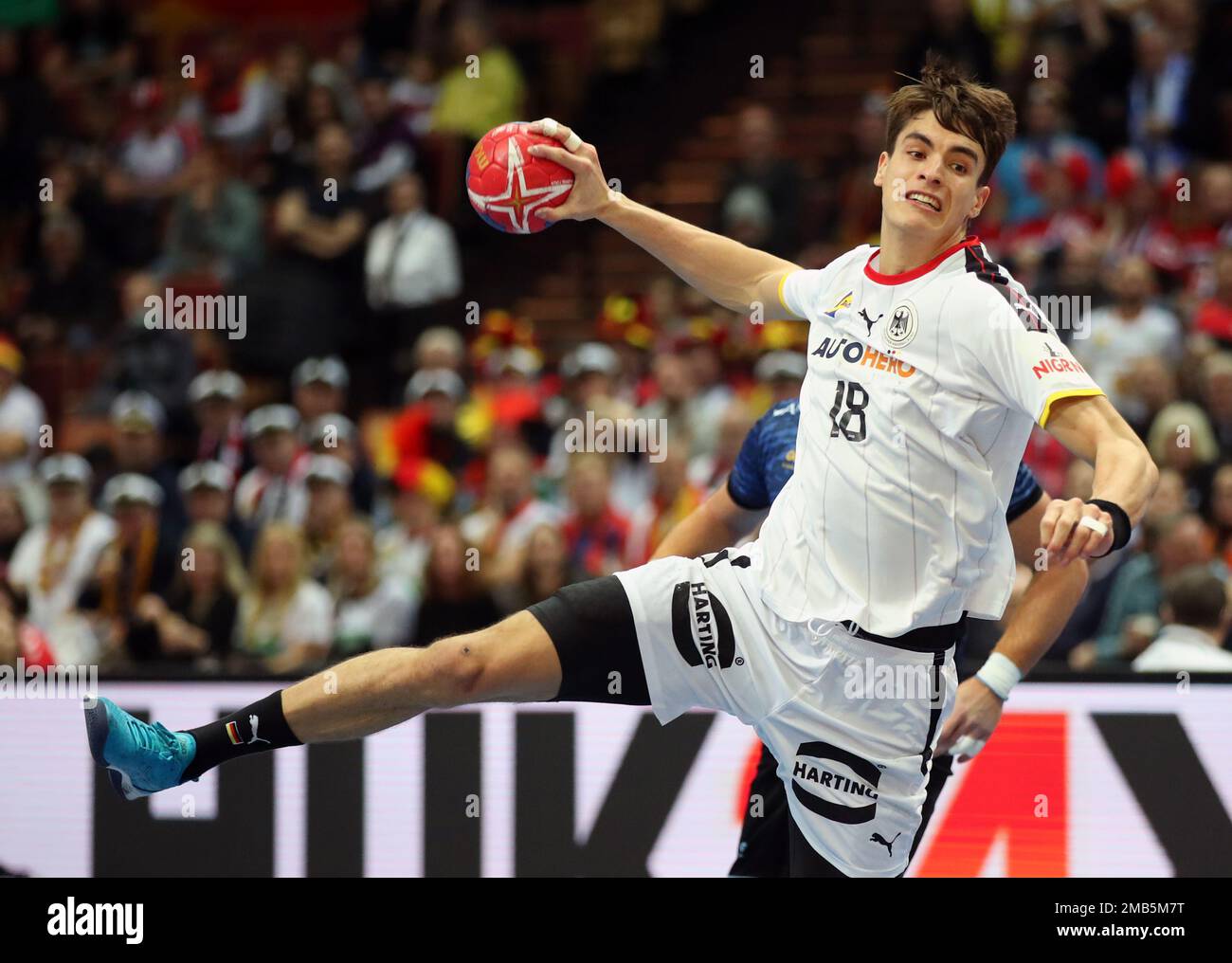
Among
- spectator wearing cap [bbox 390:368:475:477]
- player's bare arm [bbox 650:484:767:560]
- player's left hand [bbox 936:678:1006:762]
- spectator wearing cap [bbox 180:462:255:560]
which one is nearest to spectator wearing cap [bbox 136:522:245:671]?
spectator wearing cap [bbox 180:462:255:560]

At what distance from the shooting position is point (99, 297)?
48.1ft

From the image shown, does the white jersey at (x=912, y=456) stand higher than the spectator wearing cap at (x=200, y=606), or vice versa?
the white jersey at (x=912, y=456)

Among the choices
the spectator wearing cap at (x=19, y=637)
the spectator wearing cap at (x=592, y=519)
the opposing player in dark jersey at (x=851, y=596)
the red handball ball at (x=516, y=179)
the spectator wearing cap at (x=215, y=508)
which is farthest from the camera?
the spectator wearing cap at (x=215, y=508)

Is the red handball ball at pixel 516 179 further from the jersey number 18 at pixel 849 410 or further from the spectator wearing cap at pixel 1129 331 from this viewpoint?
the spectator wearing cap at pixel 1129 331

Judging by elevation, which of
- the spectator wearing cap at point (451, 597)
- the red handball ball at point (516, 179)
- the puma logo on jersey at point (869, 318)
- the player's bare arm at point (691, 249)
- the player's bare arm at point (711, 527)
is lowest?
the spectator wearing cap at point (451, 597)

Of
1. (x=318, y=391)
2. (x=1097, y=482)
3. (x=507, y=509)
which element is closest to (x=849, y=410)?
(x=1097, y=482)

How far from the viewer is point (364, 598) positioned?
10.2 meters

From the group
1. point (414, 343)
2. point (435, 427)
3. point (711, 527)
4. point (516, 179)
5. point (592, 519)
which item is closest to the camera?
point (516, 179)

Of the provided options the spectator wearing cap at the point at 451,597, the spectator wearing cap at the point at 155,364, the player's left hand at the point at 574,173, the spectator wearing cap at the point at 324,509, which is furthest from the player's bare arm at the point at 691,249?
the spectator wearing cap at the point at 155,364

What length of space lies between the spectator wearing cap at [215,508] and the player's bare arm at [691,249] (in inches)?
239

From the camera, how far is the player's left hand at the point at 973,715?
5.54 metres

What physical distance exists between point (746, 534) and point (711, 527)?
0.89 ft

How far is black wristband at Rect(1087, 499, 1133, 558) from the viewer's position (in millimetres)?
4137

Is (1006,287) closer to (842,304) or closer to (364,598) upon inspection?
(842,304)
